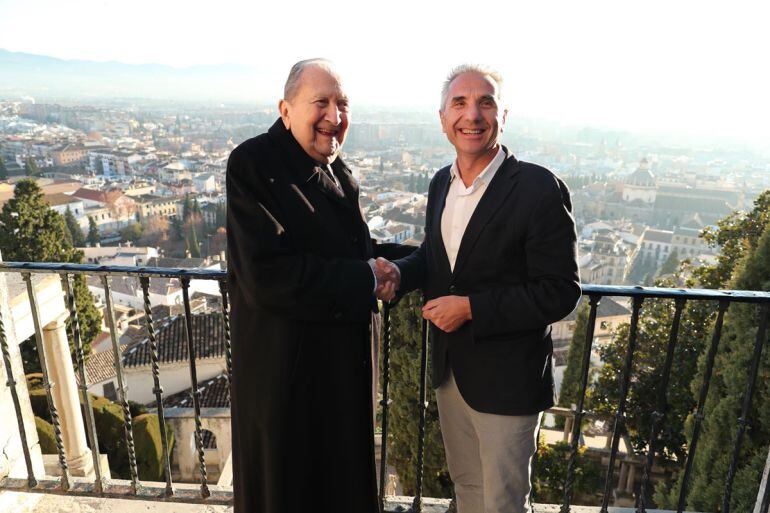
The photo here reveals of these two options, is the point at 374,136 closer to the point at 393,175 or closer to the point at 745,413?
the point at 393,175

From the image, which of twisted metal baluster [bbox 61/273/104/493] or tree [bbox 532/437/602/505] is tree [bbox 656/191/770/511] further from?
twisted metal baluster [bbox 61/273/104/493]

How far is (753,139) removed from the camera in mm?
101375

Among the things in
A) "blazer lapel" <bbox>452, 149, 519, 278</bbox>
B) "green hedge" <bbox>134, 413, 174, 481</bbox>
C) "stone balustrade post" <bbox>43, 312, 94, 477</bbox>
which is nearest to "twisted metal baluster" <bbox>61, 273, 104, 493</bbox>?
"blazer lapel" <bbox>452, 149, 519, 278</bbox>

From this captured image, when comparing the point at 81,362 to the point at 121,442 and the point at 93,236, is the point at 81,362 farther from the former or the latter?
the point at 93,236

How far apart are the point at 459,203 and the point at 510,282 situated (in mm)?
311

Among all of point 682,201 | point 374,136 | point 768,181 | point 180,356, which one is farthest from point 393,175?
point 180,356

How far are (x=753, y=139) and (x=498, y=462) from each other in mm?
123803

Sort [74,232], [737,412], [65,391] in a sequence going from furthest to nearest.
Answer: [74,232] → [65,391] → [737,412]

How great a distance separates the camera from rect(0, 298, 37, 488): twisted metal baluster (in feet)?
7.95

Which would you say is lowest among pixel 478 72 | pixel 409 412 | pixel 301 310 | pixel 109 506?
pixel 409 412

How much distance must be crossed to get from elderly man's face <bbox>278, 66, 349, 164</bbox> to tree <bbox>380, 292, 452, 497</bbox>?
21.4ft

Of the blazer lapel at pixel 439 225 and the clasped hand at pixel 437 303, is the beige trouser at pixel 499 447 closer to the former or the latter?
the clasped hand at pixel 437 303

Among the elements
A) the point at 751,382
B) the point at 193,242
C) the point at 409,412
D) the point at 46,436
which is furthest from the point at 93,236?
the point at 751,382

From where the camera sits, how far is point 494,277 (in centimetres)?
169
